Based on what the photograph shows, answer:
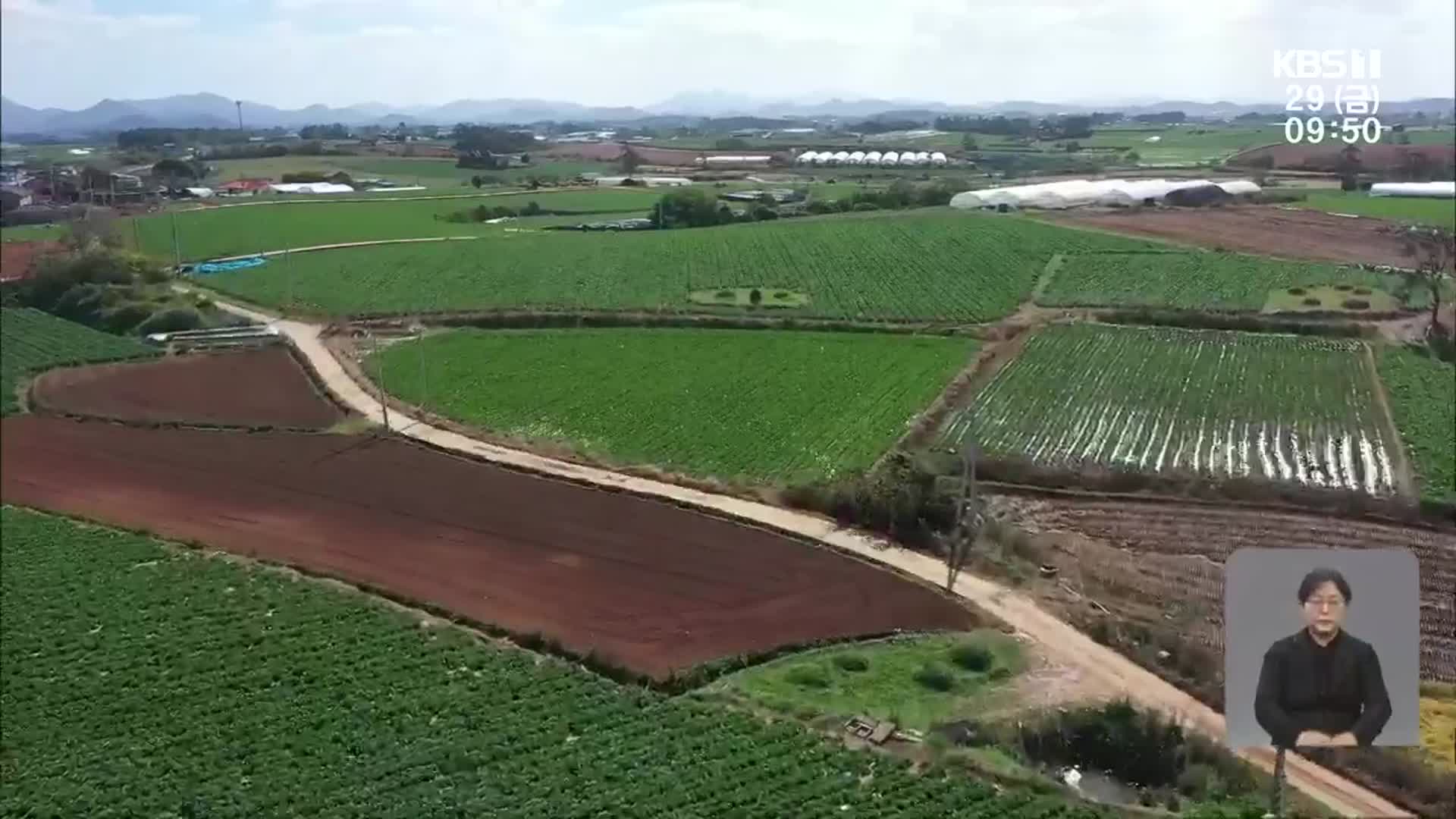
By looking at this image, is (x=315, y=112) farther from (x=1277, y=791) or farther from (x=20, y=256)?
(x=1277, y=791)

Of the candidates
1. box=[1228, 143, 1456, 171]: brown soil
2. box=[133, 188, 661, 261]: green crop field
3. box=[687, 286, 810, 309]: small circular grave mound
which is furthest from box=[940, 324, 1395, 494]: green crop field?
box=[133, 188, 661, 261]: green crop field

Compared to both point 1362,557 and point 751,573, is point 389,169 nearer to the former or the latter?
point 751,573

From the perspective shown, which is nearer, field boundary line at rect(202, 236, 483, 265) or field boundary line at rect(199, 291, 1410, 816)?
field boundary line at rect(199, 291, 1410, 816)

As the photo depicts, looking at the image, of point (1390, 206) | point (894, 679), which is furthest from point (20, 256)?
point (1390, 206)

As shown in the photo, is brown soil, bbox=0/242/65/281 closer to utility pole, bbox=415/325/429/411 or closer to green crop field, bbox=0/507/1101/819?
utility pole, bbox=415/325/429/411

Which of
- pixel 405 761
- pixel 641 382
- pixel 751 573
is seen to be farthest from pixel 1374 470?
pixel 405 761

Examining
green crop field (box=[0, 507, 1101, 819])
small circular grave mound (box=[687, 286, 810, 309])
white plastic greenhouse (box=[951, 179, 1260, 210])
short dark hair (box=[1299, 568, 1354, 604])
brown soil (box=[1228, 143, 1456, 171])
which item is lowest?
green crop field (box=[0, 507, 1101, 819])

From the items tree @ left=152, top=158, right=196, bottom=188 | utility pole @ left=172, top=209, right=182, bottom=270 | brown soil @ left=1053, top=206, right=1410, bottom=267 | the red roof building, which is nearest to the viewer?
brown soil @ left=1053, top=206, right=1410, bottom=267
